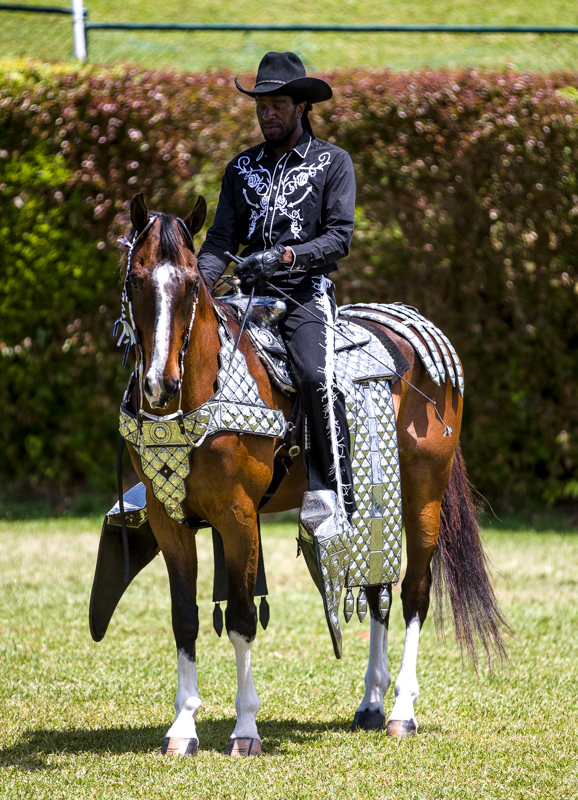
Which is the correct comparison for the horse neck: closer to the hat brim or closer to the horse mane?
the horse mane

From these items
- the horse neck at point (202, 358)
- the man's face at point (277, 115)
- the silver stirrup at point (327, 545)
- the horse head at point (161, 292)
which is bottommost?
the silver stirrup at point (327, 545)

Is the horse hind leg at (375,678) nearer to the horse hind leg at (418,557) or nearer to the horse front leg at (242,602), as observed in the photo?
the horse hind leg at (418,557)

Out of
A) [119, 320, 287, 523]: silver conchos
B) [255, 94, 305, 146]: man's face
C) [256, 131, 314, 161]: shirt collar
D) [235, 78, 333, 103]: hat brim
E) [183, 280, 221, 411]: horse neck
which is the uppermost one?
[235, 78, 333, 103]: hat brim

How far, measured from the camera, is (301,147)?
419 centimetres

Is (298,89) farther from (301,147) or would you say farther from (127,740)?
(127,740)

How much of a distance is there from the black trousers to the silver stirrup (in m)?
0.11

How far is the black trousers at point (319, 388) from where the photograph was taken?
4020mm

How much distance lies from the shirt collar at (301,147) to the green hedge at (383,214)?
487cm

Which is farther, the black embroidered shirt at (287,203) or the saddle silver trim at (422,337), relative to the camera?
the saddle silver trim at (422,337)

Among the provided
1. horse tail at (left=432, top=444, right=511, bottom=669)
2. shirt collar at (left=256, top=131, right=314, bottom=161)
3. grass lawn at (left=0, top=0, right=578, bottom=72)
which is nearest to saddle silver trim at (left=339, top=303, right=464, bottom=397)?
horse tail at (left=432, top=444, right=511, bottom=669)

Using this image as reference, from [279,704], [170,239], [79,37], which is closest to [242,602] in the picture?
[279,704]

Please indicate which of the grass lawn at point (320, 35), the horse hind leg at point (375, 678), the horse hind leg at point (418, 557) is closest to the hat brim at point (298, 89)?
the horse hind leg at point (418, 557)

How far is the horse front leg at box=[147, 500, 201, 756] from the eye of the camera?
12.8ft

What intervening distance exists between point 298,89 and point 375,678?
8.99ft
